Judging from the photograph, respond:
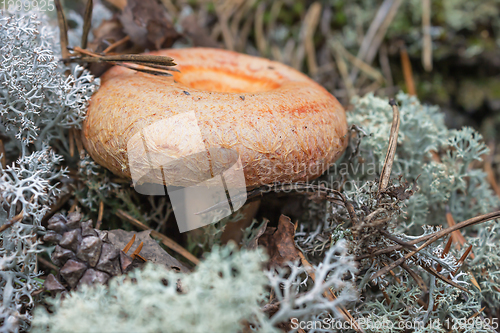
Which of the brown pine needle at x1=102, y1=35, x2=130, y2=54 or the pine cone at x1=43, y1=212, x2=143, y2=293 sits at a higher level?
the brown pine needle at x1=102, y1=35, x2=130, y2=54

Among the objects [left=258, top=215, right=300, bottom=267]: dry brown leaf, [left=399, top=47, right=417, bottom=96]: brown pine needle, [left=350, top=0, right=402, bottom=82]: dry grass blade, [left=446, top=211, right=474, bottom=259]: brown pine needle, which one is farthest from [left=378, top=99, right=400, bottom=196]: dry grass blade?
[left=350, top=0, right=402, bottom=82]: dry grass blade

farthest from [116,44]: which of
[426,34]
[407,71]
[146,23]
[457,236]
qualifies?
[426,34]

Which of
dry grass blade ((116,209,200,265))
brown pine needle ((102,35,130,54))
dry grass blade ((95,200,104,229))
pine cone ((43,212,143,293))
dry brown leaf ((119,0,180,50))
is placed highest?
dry brown leaf ((119,0,180,50))

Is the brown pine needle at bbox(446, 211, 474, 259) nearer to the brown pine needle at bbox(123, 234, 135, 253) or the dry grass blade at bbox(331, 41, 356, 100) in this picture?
the dry grass blade at bbox(331, 41, 356, 100)

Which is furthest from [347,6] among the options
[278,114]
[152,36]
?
[278,114]

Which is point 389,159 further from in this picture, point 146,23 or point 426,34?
point 426,34

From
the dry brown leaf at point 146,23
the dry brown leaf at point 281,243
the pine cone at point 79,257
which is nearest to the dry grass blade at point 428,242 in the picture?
the dry brown leaf at point 281,243

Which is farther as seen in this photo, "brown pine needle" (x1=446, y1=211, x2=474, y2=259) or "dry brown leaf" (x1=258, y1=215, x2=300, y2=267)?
"brown pine needle" (x1=446, y1=211, x2=474, y2=259)

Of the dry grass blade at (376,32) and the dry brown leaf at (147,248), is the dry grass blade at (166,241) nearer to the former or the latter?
the dry brown leaf at (147,248)
